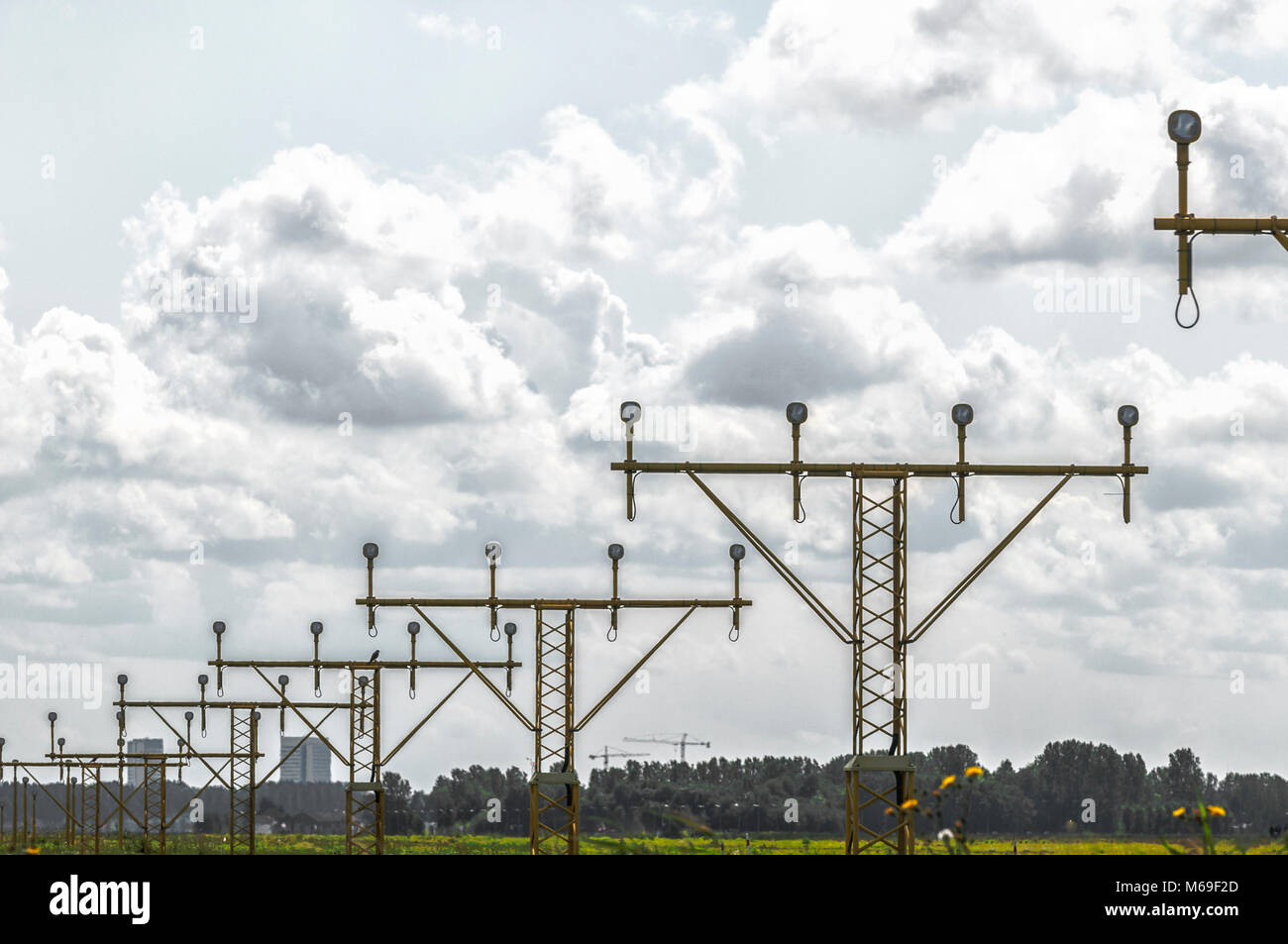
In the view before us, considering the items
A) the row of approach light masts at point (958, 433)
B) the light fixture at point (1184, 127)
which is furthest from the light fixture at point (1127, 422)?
the light fixture at point (1184, 127)

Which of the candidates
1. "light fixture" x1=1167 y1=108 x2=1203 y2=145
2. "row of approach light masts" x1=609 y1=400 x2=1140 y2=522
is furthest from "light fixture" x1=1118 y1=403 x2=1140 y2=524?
"light fixture" x1=1167 y1=108 x2=1203 y2=145

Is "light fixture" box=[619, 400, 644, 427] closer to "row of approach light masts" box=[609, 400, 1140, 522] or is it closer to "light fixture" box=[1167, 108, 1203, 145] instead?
"row of approach light masts" box=[609, 400, 1140, 522]

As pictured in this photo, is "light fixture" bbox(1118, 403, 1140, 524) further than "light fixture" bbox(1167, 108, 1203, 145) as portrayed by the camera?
Yes

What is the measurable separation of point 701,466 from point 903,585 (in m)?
3.62

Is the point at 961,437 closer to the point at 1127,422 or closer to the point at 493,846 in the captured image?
the point at 1127,422

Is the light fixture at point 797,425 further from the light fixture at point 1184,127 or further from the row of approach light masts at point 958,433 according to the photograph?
the light fixture at point 1184,127

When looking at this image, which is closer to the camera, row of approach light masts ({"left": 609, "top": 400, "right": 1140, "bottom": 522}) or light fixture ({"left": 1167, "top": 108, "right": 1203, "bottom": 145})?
light fixture ({"left": 1167, "top": 108, "right": 1203, "bottom": 145})

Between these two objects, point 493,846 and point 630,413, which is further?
point 493,846

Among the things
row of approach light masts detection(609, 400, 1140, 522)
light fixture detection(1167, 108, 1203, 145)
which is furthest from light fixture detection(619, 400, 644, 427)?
light fixture detection(1167, 108, 1203, 145)

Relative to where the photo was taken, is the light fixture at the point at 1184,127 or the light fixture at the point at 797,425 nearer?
the light fixture at the point at 1184,127

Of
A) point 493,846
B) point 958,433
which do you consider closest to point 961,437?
point 958,433

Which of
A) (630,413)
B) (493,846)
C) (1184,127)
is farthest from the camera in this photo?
(493,846)
